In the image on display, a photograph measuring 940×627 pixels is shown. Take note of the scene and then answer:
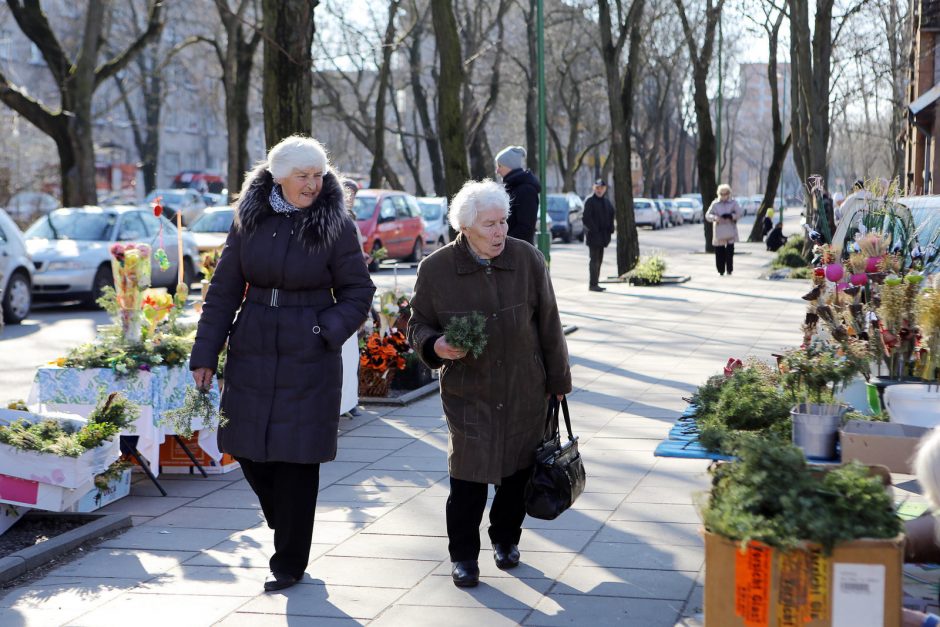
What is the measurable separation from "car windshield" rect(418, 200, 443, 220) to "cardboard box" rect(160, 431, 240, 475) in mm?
26369

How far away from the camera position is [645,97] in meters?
71.0

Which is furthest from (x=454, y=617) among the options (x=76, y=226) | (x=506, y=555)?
(x=76, y=226)

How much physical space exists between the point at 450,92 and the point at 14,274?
6830 mm

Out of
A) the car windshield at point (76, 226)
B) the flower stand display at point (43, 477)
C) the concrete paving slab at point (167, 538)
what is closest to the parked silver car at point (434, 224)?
the car windshield at point (76, 226)

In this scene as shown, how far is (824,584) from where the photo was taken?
3605 millimetres

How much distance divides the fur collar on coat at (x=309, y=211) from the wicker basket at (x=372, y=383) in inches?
195

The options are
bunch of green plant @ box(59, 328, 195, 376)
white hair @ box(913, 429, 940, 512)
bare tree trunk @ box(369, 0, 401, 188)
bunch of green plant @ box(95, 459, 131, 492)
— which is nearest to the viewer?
white hair @ box(913, 429, 940, 512)

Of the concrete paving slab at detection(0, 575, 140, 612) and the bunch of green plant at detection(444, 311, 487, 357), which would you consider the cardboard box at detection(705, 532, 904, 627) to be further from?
the concrete paving slab at detection(0, 575, 140, 612)

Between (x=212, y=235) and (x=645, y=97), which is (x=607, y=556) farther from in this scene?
(x=645, y=97)

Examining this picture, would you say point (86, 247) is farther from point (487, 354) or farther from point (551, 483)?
point (551, 483)

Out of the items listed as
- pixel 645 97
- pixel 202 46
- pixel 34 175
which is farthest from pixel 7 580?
pixel 645 97

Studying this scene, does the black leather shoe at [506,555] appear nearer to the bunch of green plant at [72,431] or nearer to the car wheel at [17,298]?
the bunch of green plant at [72,431]

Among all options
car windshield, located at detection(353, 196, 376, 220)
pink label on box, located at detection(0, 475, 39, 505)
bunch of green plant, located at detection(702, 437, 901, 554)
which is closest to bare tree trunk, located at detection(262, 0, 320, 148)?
pink label on box, located at detection(0, 475, 39, 505)

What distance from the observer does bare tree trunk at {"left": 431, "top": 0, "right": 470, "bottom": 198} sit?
1473 centimetres
